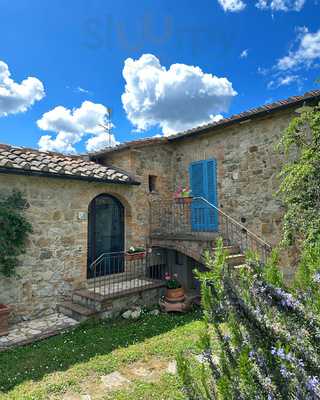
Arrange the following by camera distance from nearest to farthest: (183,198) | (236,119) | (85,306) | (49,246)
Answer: (85,306) < (49,246) < (236,119) < (183,198)

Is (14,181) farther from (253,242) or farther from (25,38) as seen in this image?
(253,242)

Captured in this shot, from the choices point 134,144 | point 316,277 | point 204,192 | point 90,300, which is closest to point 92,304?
point 90,300

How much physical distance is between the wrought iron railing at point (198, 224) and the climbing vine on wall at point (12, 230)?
409 centimetres

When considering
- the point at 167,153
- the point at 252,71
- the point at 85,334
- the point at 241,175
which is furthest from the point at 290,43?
the point at 85,334

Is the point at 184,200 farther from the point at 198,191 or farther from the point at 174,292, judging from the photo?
the point at 174,292

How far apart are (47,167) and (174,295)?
4709 mm

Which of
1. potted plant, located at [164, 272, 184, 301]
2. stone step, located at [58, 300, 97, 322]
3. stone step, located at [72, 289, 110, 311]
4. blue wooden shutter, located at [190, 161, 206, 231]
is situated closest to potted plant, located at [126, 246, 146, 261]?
potted plant, located at [164, 272, 184, 301]

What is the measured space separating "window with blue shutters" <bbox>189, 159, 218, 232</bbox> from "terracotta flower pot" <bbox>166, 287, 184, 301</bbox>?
244 centimetres

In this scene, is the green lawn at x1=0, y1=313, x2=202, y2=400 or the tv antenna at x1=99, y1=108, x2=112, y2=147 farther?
the tv antenna at x1=99, y1=108, x2=112, y2=147

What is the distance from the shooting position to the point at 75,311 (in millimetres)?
6043

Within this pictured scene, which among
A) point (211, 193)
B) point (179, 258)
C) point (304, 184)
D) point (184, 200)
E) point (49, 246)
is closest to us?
point (304, 184)

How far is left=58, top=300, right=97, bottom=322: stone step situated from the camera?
585 centimetres

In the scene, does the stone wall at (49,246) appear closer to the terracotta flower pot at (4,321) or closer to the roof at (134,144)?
the terracotta flower pot at (4,321)

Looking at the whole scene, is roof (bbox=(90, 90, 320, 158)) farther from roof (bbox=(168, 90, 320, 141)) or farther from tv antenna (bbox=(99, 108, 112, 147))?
tv antenna (bbox=(99, 108, 112, 147))
